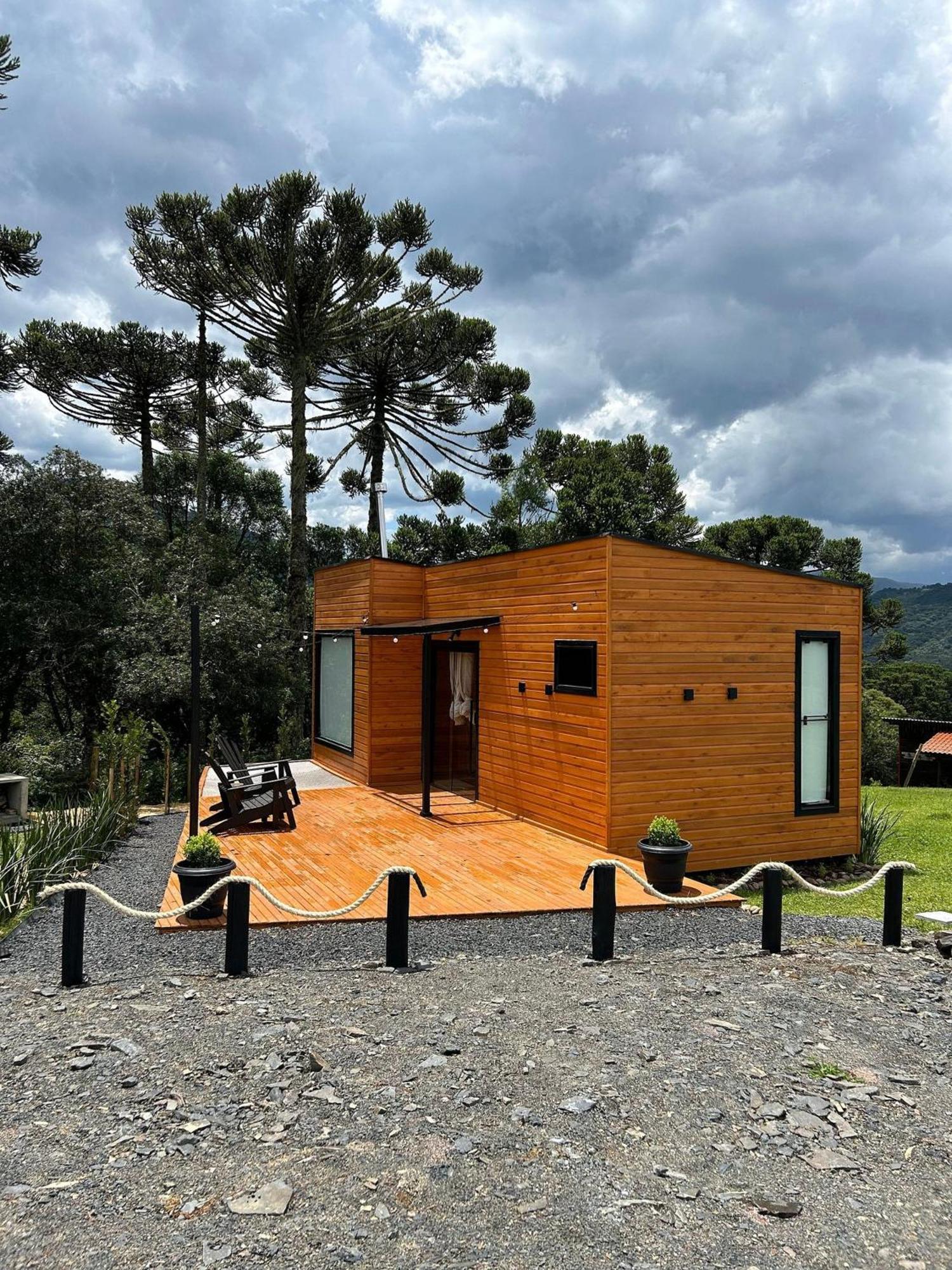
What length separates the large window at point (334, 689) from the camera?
1226 cm

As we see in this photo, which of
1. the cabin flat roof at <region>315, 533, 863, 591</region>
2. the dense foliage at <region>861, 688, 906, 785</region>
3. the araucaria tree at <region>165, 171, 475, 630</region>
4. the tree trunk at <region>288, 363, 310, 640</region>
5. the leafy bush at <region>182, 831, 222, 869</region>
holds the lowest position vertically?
the dense foliage at <region>861, 688, 906, 785</region>

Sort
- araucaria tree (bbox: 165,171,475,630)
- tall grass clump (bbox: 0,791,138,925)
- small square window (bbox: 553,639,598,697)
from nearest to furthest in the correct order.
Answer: tall grass clump (bbox: 0,791,138,925) → small square window (bbox: 553,639,598,697) → araucaria tree (bbox: 165,171,475,630)

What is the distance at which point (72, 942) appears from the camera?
4.52m

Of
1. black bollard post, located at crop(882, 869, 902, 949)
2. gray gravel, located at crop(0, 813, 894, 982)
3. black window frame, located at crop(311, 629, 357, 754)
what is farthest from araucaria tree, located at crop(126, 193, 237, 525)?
black bollard post, located at crop(882, 869, 902, 949)

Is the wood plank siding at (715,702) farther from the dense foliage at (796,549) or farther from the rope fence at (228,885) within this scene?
the dense foliage at (796,549)

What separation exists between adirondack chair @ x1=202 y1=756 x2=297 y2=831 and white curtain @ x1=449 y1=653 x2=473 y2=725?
2533mm

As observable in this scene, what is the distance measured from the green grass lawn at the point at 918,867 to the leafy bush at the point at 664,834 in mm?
1522

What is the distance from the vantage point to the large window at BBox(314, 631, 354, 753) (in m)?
12.3

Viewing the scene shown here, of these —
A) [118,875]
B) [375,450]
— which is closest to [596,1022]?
[118,875]

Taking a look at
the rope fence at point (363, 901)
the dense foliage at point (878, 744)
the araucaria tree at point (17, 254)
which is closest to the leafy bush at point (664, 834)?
the rope fence at point (363, 901)

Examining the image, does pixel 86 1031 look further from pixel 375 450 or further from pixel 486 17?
pixel 375 450

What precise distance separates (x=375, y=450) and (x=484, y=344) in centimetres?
420

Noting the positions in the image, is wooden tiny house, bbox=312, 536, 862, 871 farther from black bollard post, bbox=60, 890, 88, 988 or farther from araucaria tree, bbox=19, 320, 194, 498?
araucaria tree, bbox=19, 320, 194, 498

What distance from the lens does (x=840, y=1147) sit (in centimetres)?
303
